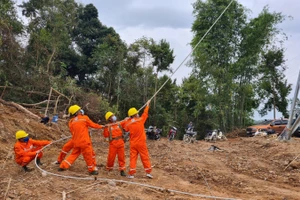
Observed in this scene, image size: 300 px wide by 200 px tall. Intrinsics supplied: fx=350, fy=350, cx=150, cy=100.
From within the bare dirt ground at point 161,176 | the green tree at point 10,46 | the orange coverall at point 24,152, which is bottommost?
the bare dirt ground at point 161,176

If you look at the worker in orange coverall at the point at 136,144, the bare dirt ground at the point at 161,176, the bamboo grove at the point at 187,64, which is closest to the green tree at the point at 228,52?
the bamboo grove at the point at 187,64

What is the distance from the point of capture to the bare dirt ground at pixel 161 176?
626 cm

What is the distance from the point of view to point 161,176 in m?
8.13

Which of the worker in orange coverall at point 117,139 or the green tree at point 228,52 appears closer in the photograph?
the worker in orange coverall at point 117,139

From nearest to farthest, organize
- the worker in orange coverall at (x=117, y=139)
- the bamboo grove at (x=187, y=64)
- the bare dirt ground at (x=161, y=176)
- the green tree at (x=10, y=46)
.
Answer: the bare dirt ground at (x=161, y=176) < the worker in orange coverall at (x=117, y=139) < the green tree at (x=10, y=46) < the bamboo grove at (x=187, y=64)

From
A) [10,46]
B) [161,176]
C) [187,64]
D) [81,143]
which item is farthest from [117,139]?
[187,64]

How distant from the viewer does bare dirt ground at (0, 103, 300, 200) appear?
6262mm

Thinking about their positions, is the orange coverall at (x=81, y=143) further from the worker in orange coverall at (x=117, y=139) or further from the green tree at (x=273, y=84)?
the green tree at (x=273, y=84)

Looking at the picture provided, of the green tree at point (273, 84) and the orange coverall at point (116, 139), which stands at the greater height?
the green tree at point (273, 84)

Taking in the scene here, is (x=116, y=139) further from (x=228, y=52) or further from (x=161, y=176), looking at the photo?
(x=228, y=52)

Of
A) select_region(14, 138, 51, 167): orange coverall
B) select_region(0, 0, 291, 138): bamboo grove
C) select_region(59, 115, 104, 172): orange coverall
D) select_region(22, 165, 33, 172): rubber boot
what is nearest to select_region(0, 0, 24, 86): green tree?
select_region(0, 0, 291, 138): bamboo grove

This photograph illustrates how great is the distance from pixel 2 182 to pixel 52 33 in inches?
547

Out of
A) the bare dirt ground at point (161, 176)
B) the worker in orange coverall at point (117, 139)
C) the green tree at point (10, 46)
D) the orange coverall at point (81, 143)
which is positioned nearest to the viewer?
the bare dirt ground at point (161, 176)

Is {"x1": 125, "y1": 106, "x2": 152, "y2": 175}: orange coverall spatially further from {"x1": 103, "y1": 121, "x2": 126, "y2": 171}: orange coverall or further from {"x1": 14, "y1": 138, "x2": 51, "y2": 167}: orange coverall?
{"x1": 14, "y1": 138, "x2": 51, "y2": 167}: orange coverall
